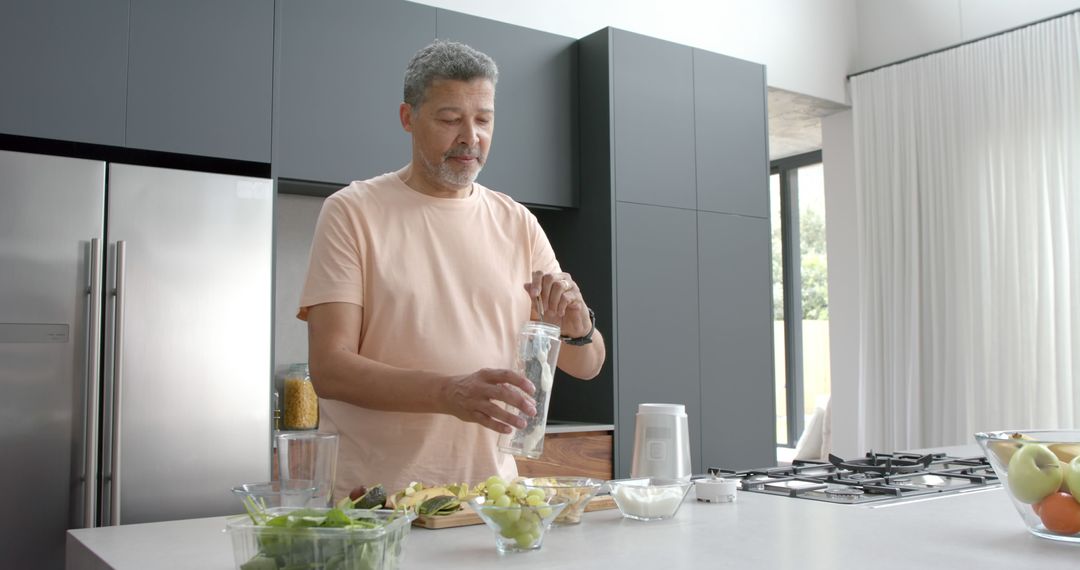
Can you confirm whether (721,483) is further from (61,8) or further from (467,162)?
(61,8)

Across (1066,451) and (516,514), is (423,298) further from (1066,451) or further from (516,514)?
(1066,451)

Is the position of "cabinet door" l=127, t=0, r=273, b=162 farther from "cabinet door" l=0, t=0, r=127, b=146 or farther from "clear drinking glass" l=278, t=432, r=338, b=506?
"clear drinking glass" l=278, t=432, r=338, b=506

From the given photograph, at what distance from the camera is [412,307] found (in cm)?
184

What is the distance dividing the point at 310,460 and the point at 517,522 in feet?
0.87

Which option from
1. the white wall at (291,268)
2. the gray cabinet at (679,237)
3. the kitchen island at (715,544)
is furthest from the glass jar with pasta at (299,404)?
the kitchen island at (715,544)

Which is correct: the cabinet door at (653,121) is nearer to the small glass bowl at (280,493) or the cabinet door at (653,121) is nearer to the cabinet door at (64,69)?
the cabinet door at (64,69)

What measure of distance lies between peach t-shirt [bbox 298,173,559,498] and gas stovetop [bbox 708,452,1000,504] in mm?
516

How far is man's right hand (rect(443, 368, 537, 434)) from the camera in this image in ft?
4.31

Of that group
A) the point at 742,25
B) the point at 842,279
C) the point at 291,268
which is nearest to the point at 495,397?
the point at 291,268

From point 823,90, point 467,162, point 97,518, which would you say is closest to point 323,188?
point 97,518

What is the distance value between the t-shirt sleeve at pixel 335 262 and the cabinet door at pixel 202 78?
128cm

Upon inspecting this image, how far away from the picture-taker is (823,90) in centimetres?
503

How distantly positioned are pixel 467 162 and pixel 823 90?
3654 mm

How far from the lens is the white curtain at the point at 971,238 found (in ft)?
13.5
